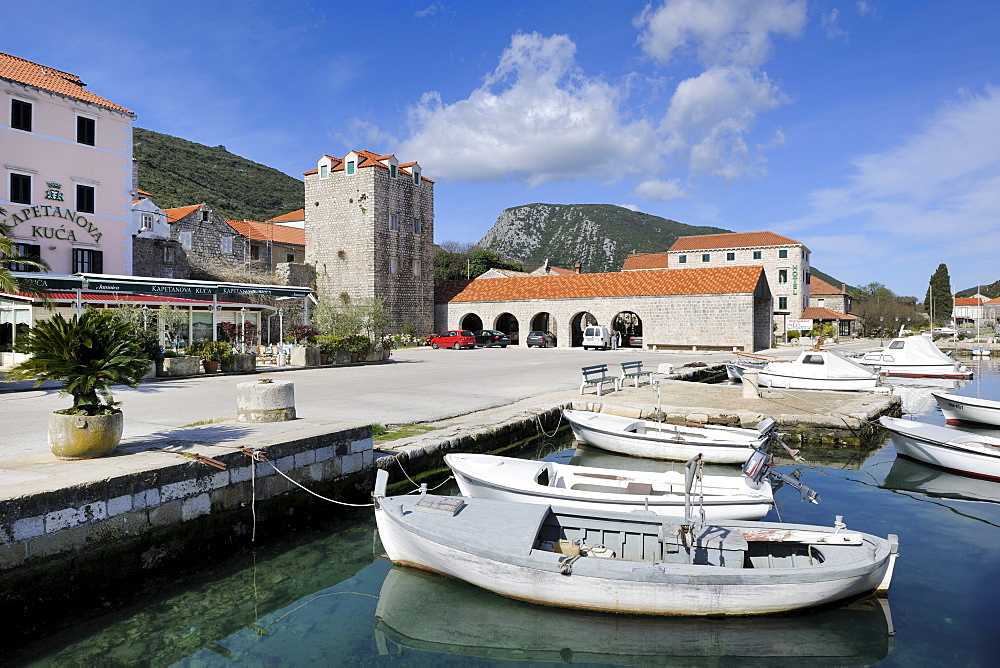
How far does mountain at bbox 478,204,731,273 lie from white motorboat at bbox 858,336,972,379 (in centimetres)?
9330

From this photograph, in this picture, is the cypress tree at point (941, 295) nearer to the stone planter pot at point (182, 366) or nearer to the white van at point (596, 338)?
the white van at point (596, 338)

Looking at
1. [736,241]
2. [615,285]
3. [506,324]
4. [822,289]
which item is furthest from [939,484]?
[822,289]

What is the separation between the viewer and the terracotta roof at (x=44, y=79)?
24906 millimetres

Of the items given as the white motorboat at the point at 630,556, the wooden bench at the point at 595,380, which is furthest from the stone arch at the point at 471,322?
the white motorboat at the point at 630,556

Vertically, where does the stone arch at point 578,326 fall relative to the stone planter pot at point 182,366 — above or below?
above

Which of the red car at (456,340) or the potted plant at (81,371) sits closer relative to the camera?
the potted plant at (81,371)

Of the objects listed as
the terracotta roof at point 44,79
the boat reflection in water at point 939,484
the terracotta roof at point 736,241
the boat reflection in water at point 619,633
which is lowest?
the boat reflection in water at point 619,633

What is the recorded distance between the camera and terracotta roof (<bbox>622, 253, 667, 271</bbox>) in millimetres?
67625

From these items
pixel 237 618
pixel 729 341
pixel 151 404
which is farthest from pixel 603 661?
pixel 729 341

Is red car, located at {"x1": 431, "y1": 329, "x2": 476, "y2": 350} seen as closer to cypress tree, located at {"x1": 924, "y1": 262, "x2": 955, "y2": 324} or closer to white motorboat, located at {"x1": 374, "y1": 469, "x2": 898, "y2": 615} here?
white motorboat, located at {"x1": 374, "y1": 469, "x2": 898, "y2": 615}

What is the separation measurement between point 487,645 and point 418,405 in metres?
8.62

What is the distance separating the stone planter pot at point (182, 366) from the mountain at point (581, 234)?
106 metres

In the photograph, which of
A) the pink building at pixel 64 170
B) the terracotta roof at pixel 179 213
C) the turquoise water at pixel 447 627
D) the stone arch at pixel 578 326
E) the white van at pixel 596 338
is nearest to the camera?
the turquoise water at pixel 447 627

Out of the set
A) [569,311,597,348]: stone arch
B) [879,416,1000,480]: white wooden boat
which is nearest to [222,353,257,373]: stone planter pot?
[879,416,1000,480]: white wooden boat
